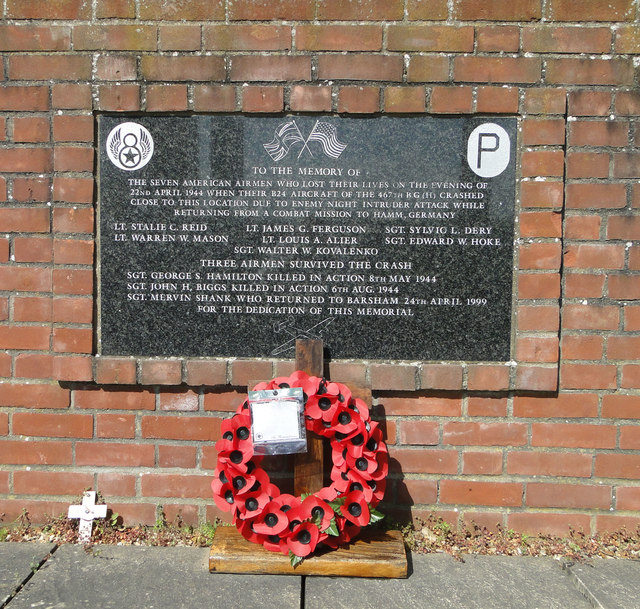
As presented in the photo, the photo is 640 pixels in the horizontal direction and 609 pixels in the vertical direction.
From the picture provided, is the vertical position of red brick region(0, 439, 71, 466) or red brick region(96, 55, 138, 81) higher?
red brick region(96, 55, 138, 81)

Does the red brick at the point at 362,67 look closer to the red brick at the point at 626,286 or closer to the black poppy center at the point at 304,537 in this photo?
the red brick at the point at 626,286

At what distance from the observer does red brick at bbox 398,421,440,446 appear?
269 cm

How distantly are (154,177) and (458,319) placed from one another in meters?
1.40

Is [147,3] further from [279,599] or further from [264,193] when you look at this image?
[279,599]

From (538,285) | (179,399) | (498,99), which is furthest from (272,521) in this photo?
(498,99)

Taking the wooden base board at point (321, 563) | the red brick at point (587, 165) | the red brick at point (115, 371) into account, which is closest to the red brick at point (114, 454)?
the red brick at point (115, 371)

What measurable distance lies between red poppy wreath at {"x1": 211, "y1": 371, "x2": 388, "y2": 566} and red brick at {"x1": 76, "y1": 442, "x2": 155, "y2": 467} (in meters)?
0.40

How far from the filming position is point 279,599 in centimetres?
222

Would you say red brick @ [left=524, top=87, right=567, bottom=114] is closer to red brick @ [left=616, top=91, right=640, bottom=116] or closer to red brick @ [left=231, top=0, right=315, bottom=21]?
red brick @ [left=616, top=91, right=640, bottom=116]

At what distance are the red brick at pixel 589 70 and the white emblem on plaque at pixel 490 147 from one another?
286 millimetres

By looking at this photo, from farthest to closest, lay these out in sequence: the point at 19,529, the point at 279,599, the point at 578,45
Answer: the point at 19,529, the point at 578,45, the point at 279,599

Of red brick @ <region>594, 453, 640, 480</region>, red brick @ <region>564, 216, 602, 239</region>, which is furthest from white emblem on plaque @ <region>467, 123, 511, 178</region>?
red brick @ <region>594, 453, 640, 480</region>

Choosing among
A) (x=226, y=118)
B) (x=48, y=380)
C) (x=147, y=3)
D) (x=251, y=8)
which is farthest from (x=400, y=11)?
(x=48, y=380)

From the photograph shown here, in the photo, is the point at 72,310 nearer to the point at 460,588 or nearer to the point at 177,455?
the point at 177,455
